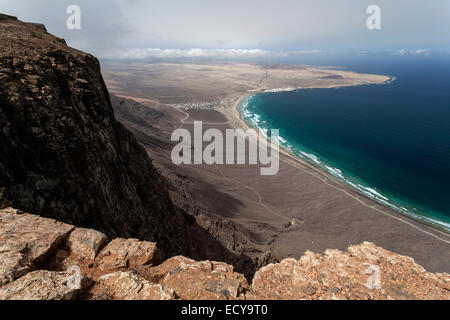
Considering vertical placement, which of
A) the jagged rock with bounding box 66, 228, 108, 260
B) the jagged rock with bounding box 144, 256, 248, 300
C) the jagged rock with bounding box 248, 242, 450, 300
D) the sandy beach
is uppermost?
the jagged rock with bounding box 66, 228, 108, 260

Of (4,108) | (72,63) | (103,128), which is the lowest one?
(103,128)

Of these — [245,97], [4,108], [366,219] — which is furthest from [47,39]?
[245,97]

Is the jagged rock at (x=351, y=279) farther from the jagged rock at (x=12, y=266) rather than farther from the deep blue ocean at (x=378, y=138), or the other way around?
the deep blue ocean at (x=378, y=138)

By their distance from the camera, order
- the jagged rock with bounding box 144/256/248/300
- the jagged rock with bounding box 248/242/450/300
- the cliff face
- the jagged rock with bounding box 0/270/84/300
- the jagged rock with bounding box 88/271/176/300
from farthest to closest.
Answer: the cliff face → the jagged rock with bounding box 248/242/450/300 → the jagged rock with bounding box 144/256/248/300 → the jagged rock with bounding box 88/271/176/300 → the jagged rock with bounding box 0/270/84/300

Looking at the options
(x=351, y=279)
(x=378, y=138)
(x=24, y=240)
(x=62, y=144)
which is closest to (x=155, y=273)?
(x=24, y=240)

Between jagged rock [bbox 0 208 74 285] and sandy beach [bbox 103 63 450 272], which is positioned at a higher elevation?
jagged rock [bbox 0 208 74 285]

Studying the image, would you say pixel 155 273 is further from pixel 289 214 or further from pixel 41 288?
pixel 289 214

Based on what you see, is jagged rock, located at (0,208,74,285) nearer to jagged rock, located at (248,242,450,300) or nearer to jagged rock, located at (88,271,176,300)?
jagged rock, located at (88,271,176,300)

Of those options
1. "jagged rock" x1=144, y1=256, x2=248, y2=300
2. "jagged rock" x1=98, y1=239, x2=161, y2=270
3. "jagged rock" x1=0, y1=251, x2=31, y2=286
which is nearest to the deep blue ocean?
"jagged rock" x1=144, y1=256, x2=248, y2=300

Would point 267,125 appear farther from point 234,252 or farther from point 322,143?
point 234,252
